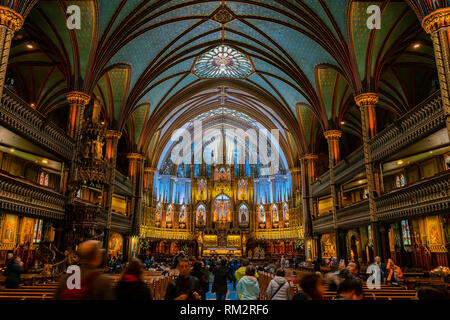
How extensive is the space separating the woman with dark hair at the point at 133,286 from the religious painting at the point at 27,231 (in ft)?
66.0

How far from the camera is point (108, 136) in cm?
2123

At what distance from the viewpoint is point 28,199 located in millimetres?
11734

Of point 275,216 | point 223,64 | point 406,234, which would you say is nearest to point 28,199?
point 223,64

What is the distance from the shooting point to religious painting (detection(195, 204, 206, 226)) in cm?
3491

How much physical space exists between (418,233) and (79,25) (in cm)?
2184

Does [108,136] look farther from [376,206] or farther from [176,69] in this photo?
[376,206]

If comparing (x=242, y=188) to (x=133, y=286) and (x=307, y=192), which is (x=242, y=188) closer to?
(x=307, y=192)

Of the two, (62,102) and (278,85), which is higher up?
(278,85)

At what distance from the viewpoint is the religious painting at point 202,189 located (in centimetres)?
3597

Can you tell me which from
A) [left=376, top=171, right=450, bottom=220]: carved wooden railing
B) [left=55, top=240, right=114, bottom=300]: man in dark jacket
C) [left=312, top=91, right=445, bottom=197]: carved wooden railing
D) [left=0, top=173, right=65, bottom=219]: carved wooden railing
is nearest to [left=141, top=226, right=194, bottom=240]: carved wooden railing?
[left=0, top=173, right=65, bottom=219]: carved wooden railing

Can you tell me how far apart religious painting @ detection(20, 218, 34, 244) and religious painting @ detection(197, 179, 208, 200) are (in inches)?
706

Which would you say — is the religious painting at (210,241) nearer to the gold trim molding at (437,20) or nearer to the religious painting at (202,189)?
the religious painting at (202,189)

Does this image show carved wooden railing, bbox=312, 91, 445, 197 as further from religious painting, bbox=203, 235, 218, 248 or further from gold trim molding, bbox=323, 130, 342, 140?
religious painting, bbox=203, 235, 218, 248

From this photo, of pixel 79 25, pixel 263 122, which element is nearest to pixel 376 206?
pixel 79 25
